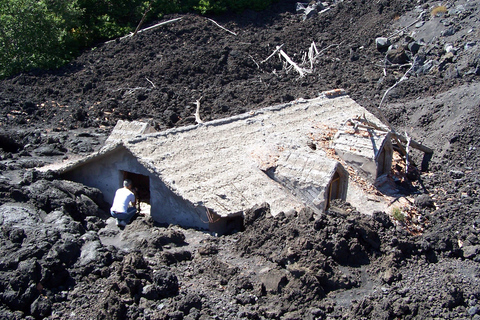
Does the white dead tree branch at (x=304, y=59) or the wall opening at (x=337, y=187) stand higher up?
the white dead tree branch at (x=304, y=59)

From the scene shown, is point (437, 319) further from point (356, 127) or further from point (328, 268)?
point (356, 127)

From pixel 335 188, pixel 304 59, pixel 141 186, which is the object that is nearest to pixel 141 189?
pixel 141 186

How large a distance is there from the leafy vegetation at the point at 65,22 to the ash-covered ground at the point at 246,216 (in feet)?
3.51

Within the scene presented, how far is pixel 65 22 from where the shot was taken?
22.0 m

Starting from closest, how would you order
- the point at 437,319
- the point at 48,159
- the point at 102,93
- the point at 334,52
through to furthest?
1. the point at 437,319
2. the point at 48,159
3. the point at 102,93
4. the point at 334,52

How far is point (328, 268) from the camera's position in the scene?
7.37m

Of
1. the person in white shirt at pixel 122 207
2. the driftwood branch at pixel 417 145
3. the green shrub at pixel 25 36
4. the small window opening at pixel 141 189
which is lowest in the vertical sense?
the driftwood branch at pixel 417 145

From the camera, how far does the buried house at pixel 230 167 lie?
9.33m

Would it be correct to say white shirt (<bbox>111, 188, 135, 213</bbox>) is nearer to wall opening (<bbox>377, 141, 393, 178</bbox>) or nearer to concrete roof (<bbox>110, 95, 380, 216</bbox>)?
concrete roof (<bbox>110, 95, 380, 216</bbox>)

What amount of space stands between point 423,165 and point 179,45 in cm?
1337

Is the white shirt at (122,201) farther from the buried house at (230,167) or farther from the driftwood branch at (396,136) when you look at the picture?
the driftwood branch at (396,136)

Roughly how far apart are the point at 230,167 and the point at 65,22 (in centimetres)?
1526

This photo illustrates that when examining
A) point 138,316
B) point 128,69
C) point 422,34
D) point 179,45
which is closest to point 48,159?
point 138,316

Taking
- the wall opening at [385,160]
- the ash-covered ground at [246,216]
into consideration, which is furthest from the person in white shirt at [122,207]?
the wall opening at [385,160]
